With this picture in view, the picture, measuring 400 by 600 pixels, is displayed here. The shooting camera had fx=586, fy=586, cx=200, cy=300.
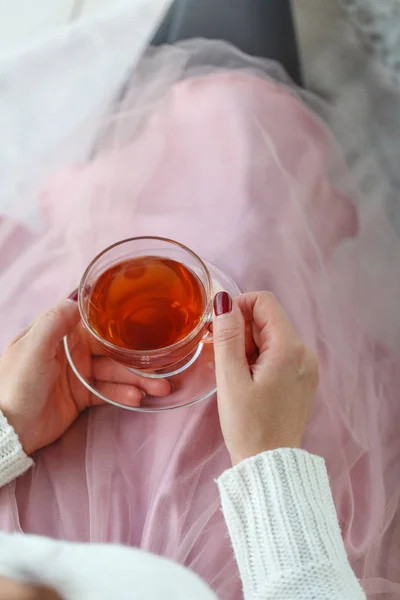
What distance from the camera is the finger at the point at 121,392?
26.4 inches

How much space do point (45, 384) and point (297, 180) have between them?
1.40 ft

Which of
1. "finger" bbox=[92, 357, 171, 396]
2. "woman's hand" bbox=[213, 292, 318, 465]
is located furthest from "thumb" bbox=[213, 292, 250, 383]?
"finger" bbox=[92, 357, 171, 396]

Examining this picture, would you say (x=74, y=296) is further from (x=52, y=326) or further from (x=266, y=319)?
(x=266, y=319)

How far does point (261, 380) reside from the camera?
588 mm

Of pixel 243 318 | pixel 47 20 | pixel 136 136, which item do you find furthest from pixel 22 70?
pixel 243 318

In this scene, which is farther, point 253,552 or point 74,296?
point 74,296

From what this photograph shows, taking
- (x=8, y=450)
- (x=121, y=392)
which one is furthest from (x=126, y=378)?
(x=8, y=450)

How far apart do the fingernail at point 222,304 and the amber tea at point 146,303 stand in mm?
36

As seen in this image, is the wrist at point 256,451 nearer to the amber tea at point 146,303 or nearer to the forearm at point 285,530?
the forearm at point 285,530

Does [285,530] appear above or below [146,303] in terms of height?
below

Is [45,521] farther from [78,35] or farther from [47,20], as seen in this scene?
[47,20]

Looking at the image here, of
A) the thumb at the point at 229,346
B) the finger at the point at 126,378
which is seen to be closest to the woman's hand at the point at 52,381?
the finger at the point at 126,378

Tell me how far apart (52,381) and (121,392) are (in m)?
0.08

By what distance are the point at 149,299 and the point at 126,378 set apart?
10 cm
